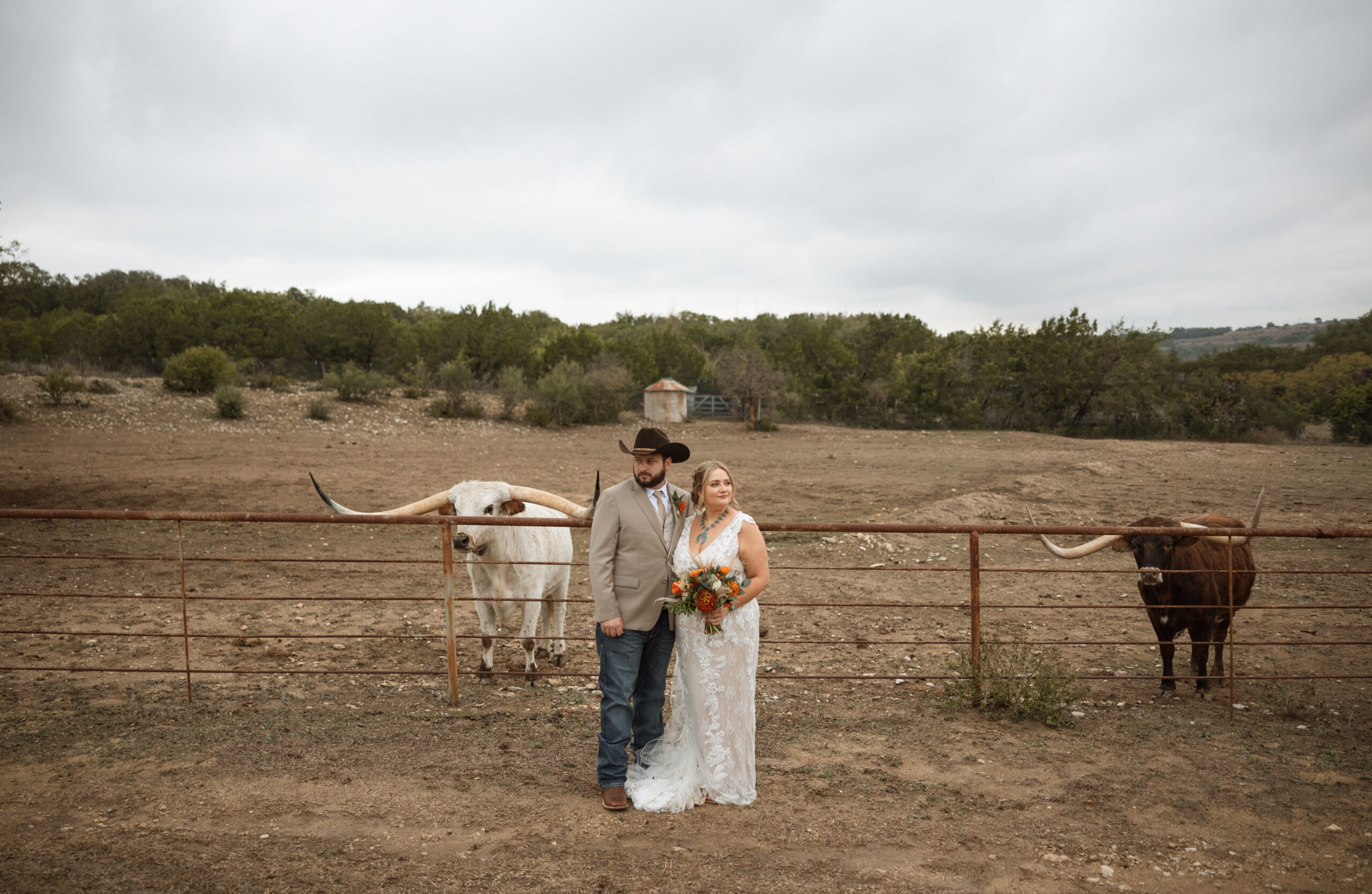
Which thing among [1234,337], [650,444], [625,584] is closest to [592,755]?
[625,584]

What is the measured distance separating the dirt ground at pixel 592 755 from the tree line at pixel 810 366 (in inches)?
1062

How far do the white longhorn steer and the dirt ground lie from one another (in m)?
0.41

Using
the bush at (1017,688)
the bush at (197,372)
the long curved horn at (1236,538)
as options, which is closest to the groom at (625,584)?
the bush at (1017,688)

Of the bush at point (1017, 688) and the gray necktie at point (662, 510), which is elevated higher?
the gray necktie at point (662, 510)

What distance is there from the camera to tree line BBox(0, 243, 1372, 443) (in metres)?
Result: 39.0

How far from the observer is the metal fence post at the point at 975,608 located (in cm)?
522

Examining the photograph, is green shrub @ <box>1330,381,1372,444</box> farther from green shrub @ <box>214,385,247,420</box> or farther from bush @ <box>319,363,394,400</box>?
green shrub @ <box>214,385,247,420</box>

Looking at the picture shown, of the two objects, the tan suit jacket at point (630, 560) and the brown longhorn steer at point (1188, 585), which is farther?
the brown longhorn steer at point (1188, 585)

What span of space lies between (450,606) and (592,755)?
1425mm

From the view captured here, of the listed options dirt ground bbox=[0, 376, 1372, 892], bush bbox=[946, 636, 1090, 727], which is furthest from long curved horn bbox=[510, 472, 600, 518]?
bush bbox=[946, 636, 1090, 727]

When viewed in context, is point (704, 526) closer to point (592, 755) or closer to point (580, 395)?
point (592, 755)

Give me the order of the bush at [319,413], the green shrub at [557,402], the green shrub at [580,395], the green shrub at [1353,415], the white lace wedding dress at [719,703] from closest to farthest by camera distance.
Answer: the white lace wedding dress at [719,703] → the bush at [319,413] → the green shrub at [1353,415] → the green shrub at [557,402] → the green shrub at [580,395]

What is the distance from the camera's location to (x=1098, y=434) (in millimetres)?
41844

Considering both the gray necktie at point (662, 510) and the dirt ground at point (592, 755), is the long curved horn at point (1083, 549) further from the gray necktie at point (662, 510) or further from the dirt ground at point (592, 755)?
the gray necktie at point (662, 510)
